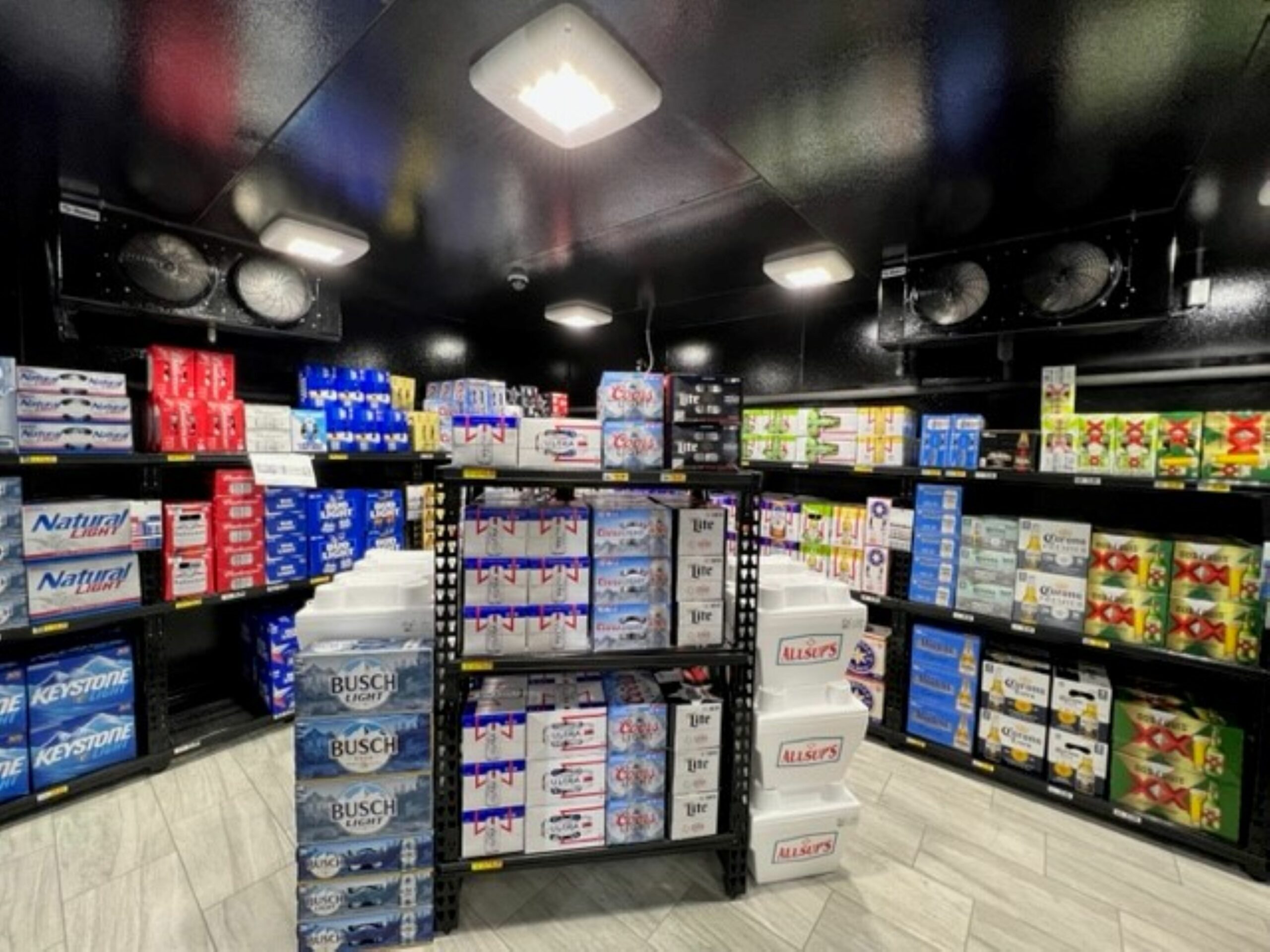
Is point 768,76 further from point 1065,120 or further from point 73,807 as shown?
point 73,807

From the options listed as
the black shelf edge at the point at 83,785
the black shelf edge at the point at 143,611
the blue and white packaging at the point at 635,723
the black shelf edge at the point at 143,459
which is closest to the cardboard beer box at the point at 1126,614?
the blue and white packaging at the point at 635,723

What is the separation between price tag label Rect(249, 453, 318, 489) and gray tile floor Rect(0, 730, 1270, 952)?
54.5 inches

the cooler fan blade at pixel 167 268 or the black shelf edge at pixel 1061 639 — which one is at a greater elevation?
the cooler fan blade at pixel 167 268

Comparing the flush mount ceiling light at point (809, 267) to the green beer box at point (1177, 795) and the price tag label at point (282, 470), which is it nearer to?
the green beer box at point (1177, 795)

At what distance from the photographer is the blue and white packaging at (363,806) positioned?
154 centimetres

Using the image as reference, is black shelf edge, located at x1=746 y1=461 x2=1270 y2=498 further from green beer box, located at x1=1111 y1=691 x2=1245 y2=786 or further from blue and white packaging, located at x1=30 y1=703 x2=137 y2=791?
blue and white packaging, located at x1=30 y1=703 x2=137 y2=791

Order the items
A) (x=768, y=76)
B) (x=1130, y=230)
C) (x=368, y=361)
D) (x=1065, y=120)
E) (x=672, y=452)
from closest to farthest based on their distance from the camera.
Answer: (x=768, y=76) → (x=1065, y=120) → (x=672, y=452) → (x=1130, y=230) → (x=368, y=361)

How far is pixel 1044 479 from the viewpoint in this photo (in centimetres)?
233

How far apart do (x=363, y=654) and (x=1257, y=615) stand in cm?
316

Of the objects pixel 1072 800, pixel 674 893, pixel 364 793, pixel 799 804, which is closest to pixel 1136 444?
pixel 1072 800

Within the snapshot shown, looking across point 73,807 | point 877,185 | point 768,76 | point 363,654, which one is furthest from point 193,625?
point 877,185

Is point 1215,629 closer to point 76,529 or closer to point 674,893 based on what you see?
point 674,893

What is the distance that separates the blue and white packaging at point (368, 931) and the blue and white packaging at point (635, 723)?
74 centimetres

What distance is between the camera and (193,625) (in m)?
3.01
